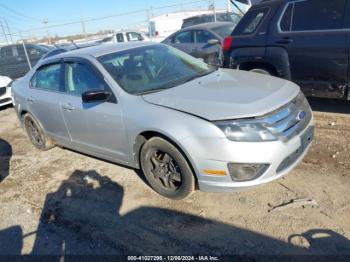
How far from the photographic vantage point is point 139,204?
3641 mm

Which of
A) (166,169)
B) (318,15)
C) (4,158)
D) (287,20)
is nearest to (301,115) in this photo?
(166,169)

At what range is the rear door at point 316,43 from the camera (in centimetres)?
473

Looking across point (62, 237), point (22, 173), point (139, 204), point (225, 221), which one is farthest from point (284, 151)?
point (22, 173)

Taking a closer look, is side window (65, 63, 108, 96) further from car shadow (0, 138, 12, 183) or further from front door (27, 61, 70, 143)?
car shadow (0, 138, 12, 183)

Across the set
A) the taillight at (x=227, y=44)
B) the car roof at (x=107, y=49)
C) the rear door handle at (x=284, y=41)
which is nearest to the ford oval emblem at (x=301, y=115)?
the rear door handle at (x=284, y=41)

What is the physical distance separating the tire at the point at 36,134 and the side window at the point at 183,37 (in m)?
5.76

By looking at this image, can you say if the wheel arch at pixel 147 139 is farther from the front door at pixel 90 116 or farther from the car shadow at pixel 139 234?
the car shadow at pixel 139 234

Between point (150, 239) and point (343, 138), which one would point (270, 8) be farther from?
point (150, 239)

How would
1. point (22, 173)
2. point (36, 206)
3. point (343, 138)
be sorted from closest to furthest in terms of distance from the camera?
point (36, 206), point (343, 138), point (22, 173)

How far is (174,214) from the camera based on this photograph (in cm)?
338

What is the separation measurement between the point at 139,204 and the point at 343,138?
2.90m

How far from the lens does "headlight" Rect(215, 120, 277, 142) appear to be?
9.71 feet

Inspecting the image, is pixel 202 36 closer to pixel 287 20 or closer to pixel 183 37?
pixel 183 37

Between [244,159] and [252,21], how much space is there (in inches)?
137
